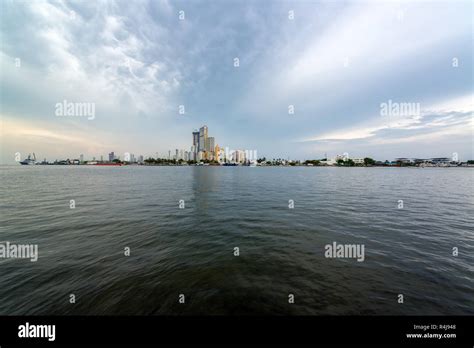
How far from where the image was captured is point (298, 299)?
6770mm

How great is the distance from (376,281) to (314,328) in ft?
14.5

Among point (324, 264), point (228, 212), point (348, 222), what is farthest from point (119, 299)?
point (348, 222)
